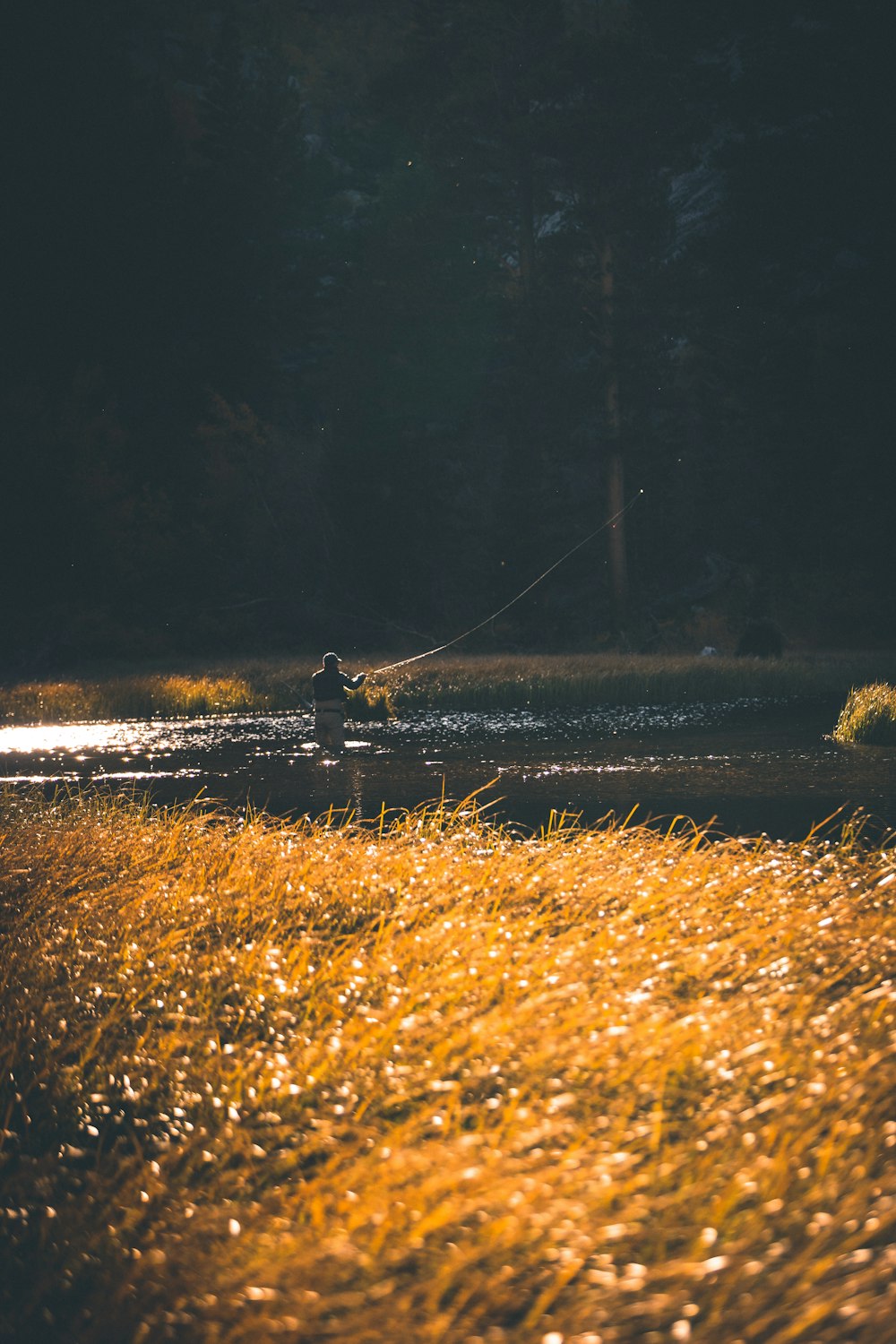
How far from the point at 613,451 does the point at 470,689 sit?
1680 centimetres

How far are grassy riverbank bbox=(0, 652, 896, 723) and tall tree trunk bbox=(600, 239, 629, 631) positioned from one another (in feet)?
37.3

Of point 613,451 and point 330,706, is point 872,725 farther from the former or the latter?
point 613,451

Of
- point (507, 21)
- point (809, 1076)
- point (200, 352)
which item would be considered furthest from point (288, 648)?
point (809, 1076)

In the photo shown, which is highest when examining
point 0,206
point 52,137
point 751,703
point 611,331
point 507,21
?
point 507,21

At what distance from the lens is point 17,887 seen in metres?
8.22

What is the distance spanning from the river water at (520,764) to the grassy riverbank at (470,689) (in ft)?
4.46

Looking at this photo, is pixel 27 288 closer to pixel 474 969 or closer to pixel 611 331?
pixel 611 331

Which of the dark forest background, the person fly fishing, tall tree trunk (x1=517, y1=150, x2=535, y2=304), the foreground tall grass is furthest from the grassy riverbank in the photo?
tall tree trunk (x1=517, y1=150, x2=535, y2=304)

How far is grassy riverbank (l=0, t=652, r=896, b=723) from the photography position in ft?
85.4

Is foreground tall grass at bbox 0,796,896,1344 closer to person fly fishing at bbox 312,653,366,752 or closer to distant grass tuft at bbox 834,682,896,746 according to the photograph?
person fly fishing at bbox 312,653,366,752

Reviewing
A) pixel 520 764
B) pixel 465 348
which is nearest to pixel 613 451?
pixel 465 348

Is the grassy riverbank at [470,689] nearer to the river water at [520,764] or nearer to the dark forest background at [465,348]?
the river water at [520,764]

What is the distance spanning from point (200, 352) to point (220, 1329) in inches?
1712

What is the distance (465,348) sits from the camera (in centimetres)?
4591
